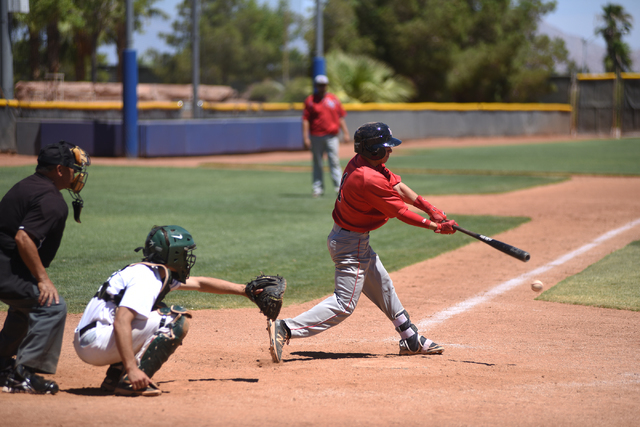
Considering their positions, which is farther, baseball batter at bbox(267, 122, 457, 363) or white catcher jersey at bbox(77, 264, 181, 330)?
baseball batter at bbox(267, 122, 457, 363)

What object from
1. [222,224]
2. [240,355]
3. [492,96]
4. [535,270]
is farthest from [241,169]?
[492,96]

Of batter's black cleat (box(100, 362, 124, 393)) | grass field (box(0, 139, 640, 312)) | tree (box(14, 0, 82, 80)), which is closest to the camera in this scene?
batter's black cleat (box(100, 362, 124, 393))

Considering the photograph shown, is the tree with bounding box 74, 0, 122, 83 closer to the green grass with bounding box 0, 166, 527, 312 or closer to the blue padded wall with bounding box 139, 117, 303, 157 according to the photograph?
the blue padded wall with bounding box 139, 117, 303, 157

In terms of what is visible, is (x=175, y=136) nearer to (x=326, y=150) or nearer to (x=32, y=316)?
(x=326, y=150)

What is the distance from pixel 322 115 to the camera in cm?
1398

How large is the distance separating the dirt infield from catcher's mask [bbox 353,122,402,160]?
1.53 meters

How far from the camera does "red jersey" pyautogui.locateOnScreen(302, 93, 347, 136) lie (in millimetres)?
13977

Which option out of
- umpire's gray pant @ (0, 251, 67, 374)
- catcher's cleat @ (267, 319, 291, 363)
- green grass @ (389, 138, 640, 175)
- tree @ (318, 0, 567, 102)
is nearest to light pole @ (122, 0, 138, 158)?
green grass @ (389, 138, 640, 175)

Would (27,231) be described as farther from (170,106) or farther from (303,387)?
(170,106)

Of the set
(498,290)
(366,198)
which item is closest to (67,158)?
(366,198)

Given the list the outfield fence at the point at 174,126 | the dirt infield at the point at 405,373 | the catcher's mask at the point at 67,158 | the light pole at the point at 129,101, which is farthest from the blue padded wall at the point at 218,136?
the catcher's mask at the point at 67,158

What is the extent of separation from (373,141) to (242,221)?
22.9ft

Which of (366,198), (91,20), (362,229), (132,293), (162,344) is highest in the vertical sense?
(91,20)

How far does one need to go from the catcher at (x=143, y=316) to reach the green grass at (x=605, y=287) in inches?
171
